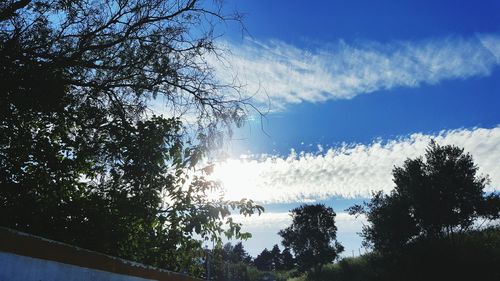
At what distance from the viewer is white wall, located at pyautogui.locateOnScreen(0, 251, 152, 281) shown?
9.73ft

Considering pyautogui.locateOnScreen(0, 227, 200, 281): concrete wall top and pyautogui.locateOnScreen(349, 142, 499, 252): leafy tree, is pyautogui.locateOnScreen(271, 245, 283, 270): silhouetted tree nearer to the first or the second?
pyautogui.locateOnScreen(349, 142, 499, 252): leafy tree

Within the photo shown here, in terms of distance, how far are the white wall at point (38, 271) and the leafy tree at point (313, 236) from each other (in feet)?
194

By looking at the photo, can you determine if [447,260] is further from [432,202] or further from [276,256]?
[276,256]

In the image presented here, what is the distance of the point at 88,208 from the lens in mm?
8117

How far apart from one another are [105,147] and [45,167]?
132 centimetres

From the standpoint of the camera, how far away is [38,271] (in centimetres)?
326

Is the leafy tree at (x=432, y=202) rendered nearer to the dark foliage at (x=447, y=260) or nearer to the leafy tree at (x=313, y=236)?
the dark foliage at (x=447, y=260)

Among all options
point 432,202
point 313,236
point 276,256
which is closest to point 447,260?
point 432,202

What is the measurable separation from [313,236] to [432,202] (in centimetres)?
3092

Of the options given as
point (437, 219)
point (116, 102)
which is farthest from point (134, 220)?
point (437, 219)

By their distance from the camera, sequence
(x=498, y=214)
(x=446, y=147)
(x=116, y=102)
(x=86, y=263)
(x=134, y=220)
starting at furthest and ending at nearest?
(x=446, y=147) → (x=498, y=214) → (x=116, y=102) → (x=134, y=220) → (x=86, y=263)

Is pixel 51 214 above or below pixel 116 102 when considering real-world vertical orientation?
below

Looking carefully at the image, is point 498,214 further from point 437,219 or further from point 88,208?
point 88,208

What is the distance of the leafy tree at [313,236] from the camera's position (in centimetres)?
6131
